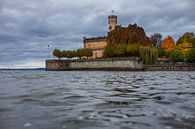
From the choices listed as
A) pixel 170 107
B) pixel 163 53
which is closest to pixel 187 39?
pixel 163 53

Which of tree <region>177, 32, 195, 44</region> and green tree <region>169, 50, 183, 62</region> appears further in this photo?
tree <region>177, 32, 195, 44</region>

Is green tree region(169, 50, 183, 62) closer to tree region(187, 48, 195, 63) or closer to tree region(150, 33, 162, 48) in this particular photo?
tree region(187, 48, 195, 63)

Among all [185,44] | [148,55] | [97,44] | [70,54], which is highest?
[97,44]

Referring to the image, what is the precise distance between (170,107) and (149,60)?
7617 centimetres

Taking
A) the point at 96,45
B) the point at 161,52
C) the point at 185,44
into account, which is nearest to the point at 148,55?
the point at 161,52

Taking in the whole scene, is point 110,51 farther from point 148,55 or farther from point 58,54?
point 58,54

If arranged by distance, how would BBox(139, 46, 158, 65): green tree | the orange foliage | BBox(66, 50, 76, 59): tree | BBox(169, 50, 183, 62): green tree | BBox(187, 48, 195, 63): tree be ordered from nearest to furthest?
BBox(139, 46, 158, 65): green tree < BBox(187, 48, 195, 63): tree < BBox(169, 50, 183, 62): green tree < the orange foliage < BBox(66, 50, 76, 59): tree

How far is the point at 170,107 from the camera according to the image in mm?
8547

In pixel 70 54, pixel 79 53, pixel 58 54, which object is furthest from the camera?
pixel 58 54

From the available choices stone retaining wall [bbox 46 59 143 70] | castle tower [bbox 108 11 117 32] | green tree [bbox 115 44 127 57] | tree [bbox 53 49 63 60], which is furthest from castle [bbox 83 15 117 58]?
green tree [bbox 115 44 127 57]

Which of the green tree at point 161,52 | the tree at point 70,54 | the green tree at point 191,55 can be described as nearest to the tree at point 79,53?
the tree at point 70,54

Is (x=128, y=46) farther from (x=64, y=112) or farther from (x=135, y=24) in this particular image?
(x=64, y=112)

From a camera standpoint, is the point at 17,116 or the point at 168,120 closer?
the point at 168,120

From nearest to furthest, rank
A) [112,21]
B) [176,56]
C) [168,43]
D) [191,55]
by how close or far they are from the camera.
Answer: [191,55] → [176,56] → [168,43] → [112,21]
